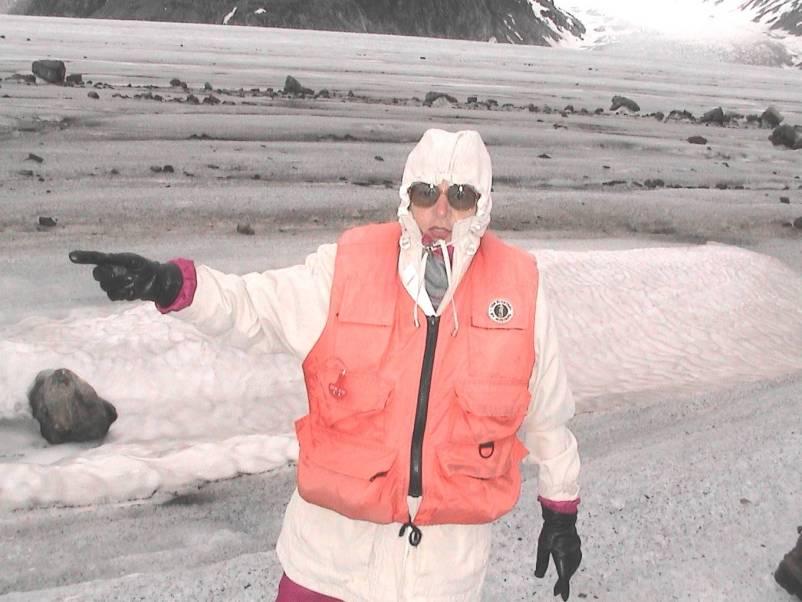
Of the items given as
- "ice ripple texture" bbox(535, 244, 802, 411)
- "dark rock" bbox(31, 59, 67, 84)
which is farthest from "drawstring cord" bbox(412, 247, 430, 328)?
"dark rock" bbox(31, 59, 67, 84)

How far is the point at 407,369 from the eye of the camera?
6.37 feet

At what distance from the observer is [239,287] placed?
6.66ft

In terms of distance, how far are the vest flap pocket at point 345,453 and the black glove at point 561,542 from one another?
1.80 ft

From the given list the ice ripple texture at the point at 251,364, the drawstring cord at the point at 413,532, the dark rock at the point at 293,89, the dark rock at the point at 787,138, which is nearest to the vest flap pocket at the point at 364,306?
the drawstring cord at the point at 413,532

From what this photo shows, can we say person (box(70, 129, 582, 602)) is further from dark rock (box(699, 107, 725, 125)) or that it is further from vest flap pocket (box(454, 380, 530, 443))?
dark rock (box(699, 107, 725, 125))

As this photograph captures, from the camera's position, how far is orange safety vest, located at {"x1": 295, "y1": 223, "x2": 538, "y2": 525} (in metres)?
1.92

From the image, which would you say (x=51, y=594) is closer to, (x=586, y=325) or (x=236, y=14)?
(x=586, y=325)

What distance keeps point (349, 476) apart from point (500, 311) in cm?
52

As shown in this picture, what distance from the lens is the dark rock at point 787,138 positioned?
19.5 m

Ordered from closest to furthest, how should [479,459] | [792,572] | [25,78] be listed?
[479,459], [792,572], [25,78]

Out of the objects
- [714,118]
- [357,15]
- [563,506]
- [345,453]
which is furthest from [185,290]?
[357,15]

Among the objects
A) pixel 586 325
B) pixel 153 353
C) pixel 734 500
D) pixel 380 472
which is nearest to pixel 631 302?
pixel 586 325

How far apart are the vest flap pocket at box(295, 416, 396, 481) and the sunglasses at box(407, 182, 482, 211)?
1.92 ft

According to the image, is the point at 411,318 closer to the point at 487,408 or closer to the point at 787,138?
the point at 487,408
